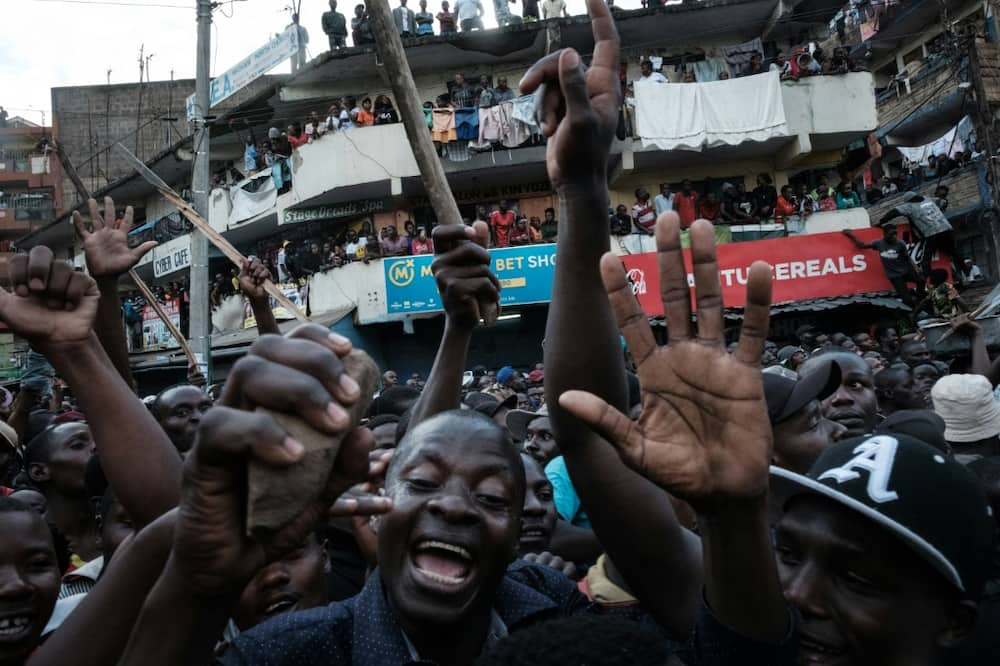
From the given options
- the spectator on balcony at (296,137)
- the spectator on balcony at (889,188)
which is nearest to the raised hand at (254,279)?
the spectator on balcony at (296,137)

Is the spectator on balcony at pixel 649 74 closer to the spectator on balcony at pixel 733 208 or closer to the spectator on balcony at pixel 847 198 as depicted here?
the spectator on balcony at pixel 733 208

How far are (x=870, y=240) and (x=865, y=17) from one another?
14.0m

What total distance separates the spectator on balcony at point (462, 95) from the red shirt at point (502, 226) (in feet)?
9.96

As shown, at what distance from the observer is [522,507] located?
2143mm

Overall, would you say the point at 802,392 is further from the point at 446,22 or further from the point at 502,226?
the point at 446,22

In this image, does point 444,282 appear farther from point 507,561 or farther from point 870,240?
point 870,240

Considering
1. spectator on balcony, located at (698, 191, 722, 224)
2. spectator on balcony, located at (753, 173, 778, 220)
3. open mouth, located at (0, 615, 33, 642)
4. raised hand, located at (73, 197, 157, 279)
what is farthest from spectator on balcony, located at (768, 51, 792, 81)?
open mouth, located at (0, 615, 33, 642)

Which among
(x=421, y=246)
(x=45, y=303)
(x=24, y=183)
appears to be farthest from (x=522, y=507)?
(x=24, y=183)

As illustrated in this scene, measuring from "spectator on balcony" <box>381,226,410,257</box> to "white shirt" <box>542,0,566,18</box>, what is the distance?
633 centimetres

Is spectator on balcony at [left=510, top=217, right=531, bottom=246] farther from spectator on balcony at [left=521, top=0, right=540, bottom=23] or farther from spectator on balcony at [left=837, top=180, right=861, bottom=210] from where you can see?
spectator on balcony at [left=837, top=180, right=861, bottom=210]

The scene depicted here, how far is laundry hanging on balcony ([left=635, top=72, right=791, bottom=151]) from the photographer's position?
19.2 meters

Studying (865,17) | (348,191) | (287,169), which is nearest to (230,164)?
(287,169)

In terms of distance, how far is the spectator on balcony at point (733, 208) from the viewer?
775 inches

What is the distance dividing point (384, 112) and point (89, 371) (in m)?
20.1
